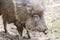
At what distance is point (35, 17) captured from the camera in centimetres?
413

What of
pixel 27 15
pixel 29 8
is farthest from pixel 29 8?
pixel 27 15

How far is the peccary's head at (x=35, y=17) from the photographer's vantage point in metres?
4.08

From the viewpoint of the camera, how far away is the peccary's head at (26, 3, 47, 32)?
408 cm

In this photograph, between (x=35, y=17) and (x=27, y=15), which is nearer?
(x=35, y=17)

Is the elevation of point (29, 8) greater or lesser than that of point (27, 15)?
greater

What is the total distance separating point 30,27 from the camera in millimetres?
4184

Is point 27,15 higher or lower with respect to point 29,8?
lower

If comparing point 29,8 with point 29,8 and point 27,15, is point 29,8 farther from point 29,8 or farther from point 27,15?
point 27,15

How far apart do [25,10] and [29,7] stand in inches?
4.2

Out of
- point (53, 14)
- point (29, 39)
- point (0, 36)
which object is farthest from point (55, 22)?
point (0, 36)

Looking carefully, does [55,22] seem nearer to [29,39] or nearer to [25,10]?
[29,39]

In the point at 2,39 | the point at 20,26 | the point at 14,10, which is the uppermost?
the point at 14,10

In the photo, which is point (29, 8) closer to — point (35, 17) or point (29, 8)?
point (29, 8)

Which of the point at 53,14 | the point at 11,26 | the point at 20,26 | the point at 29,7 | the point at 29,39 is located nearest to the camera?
the point at 29,7
